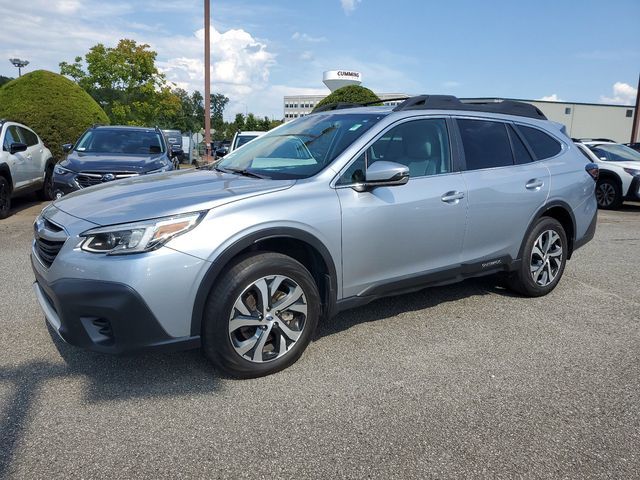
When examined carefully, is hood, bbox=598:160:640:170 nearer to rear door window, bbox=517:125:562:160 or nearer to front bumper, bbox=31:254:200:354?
rear door window, bbox=517:125:562:160

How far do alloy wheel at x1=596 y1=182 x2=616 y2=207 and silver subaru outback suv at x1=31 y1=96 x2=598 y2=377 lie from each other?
847 cm

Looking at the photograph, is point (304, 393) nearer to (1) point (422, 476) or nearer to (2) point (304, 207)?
(1) point (422, 476)

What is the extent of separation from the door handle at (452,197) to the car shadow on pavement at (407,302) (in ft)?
3.69

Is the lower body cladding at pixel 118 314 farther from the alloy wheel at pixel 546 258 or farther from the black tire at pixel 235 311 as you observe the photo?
the alloy wheel at pixel 546 258

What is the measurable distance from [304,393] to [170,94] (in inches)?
1251

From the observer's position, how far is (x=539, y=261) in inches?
192

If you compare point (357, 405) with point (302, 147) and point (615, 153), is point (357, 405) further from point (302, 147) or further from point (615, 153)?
point (615, 153)

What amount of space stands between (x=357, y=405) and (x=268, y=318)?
0.76 meters

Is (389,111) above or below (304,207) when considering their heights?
above

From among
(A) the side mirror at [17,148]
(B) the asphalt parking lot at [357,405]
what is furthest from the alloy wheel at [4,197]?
(B) the asphalt parking lot at [357,405]

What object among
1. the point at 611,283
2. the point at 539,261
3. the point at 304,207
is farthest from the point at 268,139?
the point at 611,283

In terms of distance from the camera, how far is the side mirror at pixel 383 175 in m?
3.43

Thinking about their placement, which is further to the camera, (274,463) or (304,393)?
(304,393)

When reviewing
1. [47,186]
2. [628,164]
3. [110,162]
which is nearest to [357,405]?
[110,162]
